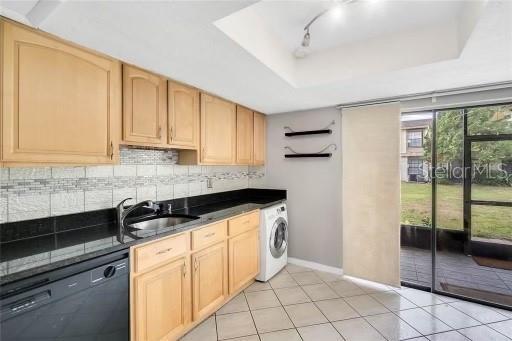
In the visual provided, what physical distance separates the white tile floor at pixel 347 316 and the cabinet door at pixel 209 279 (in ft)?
0.48

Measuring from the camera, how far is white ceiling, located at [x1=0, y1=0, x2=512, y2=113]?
1.16 metres

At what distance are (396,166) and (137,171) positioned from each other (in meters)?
2.66

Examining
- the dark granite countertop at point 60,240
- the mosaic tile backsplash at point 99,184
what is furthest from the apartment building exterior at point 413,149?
the mosaic tile backsplash at point 99,184

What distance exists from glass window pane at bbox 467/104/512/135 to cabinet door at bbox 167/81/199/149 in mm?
2801

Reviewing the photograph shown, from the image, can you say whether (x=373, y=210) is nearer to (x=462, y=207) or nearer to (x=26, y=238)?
(x=462, y=207)

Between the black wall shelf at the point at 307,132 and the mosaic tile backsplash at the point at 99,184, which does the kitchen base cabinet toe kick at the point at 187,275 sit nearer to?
the mosaic tile backsplash at the point at 99,184

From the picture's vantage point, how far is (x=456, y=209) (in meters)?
2.58

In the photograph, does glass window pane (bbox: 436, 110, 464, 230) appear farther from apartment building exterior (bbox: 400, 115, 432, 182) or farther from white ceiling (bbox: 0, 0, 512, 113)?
white ceiling (bbox: 0, 0, 512, 113)

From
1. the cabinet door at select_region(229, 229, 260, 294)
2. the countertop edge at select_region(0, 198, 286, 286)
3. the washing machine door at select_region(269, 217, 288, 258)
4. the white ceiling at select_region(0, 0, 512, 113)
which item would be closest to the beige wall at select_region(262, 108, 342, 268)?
the washing machine door at select_region(269, 217, 288, 258)

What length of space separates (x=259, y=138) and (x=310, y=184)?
95 centimetres

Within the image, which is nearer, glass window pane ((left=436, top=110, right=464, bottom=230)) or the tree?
the tree

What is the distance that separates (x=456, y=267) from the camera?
2.72 meters

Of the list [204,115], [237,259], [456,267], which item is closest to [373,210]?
[456,267]

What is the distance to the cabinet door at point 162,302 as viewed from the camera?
1491 mm
